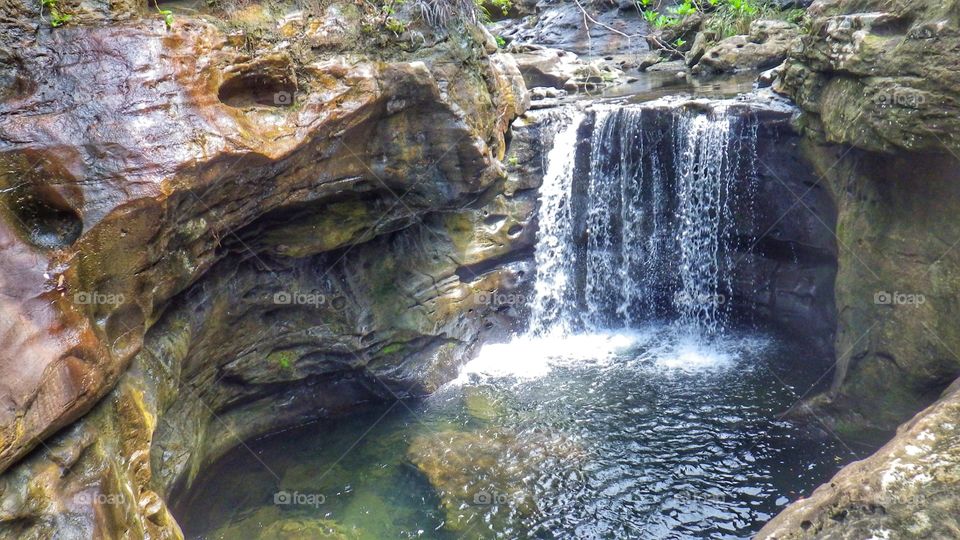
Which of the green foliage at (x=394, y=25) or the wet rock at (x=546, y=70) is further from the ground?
the green foliage at (x=394, y=25)

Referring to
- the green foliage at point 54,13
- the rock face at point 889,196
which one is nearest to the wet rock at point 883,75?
the rock face at point 889,196

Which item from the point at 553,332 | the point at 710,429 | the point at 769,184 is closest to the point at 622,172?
the point at 769,184

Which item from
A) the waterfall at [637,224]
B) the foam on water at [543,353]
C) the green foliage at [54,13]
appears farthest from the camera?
the waterfall at [637,224]

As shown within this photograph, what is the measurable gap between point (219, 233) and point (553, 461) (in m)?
4.20

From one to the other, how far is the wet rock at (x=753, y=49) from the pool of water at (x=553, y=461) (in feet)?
24.0

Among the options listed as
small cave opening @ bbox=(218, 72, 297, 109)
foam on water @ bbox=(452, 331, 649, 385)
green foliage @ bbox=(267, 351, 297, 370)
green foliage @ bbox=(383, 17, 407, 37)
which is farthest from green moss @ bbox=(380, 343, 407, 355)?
green foliage @ bbox=(383, 17, 407, 37)

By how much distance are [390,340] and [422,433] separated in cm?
138

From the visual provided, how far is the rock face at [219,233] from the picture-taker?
4.15m

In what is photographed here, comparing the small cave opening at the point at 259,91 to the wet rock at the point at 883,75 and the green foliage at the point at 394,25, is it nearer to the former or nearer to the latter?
the green foliage at the point at 394,25

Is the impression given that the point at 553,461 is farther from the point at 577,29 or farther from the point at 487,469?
the point at 577,29

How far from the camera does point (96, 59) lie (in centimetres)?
468

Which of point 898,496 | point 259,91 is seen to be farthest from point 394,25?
point 898,496

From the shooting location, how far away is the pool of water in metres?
6.12

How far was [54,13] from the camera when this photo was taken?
4.62 metres
